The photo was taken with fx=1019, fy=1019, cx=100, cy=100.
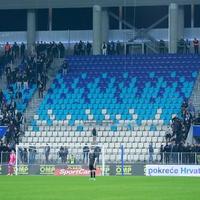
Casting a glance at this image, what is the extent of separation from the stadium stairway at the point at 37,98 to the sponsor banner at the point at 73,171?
946 cm

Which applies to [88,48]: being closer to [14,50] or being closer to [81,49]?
[81,49]

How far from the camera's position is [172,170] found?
199 ft

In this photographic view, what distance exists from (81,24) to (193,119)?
1952cm

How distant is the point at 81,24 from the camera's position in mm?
82938

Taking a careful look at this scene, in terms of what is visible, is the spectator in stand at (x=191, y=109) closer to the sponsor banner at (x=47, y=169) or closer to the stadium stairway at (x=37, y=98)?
the sponsor banner at (x=47, y=169)

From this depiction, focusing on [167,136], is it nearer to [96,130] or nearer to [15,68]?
[96,130]

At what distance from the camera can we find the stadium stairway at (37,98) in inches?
2884

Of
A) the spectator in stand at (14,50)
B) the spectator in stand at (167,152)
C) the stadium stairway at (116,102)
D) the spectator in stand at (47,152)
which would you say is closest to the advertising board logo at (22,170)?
the spectator in stand at (47,152)

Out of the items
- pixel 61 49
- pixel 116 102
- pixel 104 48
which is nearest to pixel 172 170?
pixel 116 102

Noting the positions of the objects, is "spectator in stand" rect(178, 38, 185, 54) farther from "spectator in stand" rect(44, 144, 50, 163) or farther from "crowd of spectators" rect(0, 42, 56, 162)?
"spectator in stand" rect(44, 144, 50, 163)

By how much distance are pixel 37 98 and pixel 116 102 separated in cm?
636

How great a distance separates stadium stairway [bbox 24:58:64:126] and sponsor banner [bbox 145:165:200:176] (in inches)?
533

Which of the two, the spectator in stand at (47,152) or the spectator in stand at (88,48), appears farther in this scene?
the spectator in stand at (88,48)

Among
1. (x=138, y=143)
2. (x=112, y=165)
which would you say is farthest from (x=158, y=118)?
(x=112, y=165)
